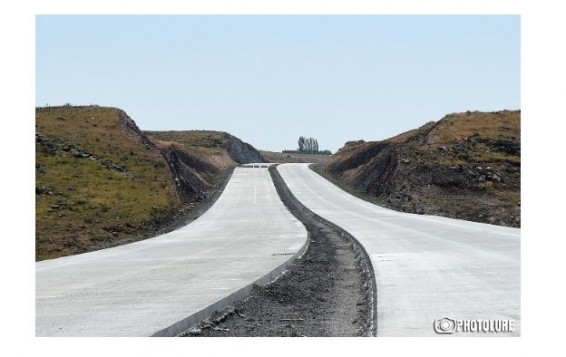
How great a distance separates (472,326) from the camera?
10.1 m

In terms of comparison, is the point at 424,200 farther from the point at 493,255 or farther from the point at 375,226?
the point at 493,255

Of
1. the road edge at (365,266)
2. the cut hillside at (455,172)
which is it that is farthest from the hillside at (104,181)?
the cut hillside at (455,172)

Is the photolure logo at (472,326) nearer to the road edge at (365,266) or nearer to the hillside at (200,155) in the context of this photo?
the road edge at (365,266)

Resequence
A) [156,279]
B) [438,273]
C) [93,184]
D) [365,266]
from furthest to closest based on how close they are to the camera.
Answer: [93,184] → [365,266] → [438,273] → [156,279]

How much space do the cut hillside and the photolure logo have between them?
3142 centimetres

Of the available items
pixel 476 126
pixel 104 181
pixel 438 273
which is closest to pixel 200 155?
pixel 476 126

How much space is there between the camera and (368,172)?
2938 inches

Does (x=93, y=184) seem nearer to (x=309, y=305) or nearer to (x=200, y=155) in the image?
(x=309, y=305)

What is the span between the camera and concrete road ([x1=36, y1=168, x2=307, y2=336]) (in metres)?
10.8

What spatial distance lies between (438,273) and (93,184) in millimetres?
39523

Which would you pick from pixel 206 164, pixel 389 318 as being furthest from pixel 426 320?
pixel 206 164

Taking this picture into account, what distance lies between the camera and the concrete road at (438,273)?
36.6ft

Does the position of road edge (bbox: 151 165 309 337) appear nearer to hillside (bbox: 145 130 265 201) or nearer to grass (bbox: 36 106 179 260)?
grass (bbox: 36 106 179 260)

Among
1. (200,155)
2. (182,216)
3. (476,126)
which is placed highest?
(476,126)
